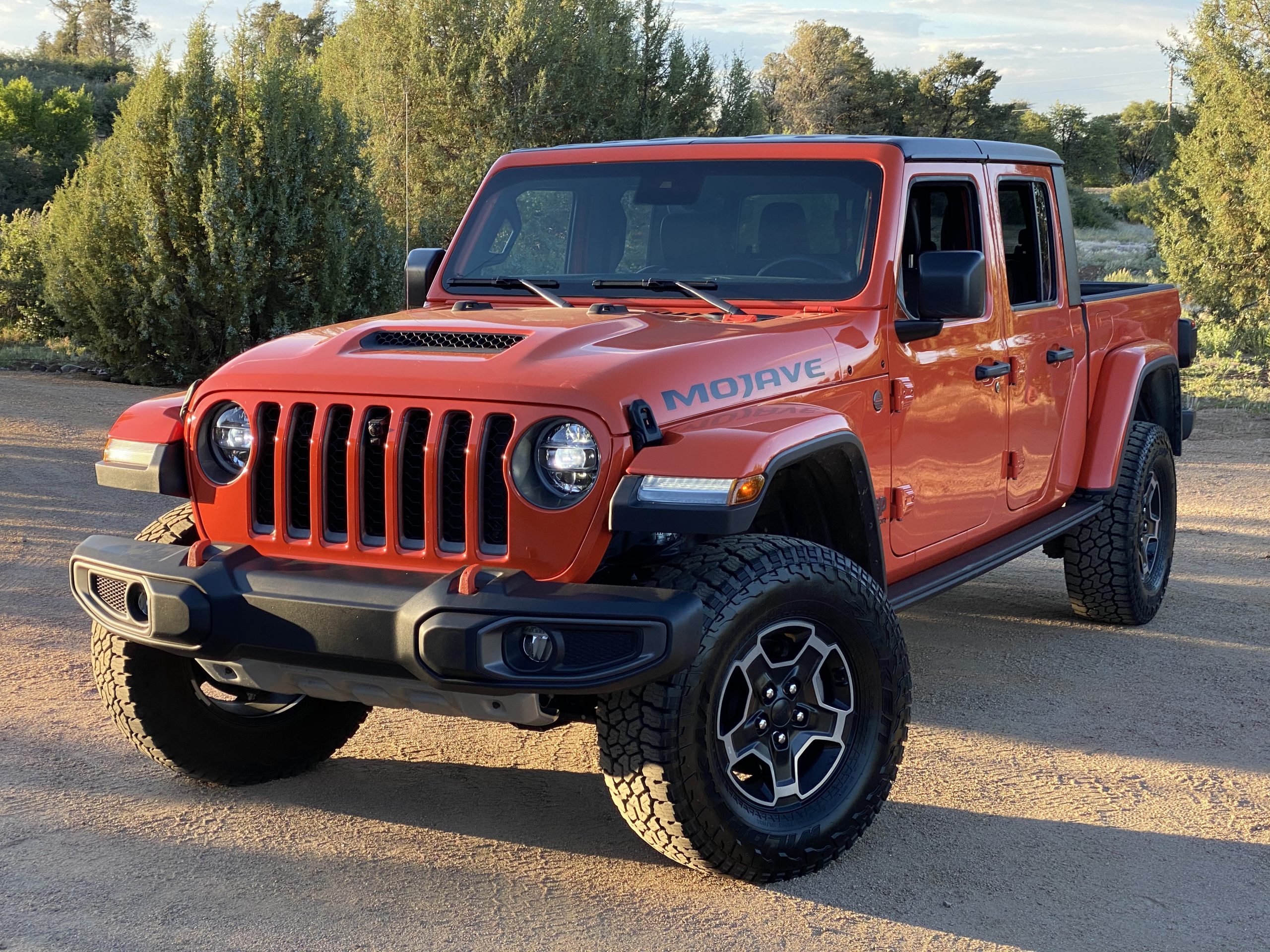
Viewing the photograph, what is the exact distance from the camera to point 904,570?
4.42 m

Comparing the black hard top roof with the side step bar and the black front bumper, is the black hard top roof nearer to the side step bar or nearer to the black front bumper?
the side step bar

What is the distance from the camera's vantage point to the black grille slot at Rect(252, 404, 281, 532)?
348 centimetres

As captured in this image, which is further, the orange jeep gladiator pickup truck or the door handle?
the door handle

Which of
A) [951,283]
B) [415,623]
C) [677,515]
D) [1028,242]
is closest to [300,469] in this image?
[415,623]

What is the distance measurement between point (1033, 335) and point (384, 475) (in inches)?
114

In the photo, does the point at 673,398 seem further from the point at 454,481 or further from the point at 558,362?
the point at 454,481

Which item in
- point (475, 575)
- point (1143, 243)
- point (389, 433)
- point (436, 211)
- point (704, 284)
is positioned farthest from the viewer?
point (1143, 243)

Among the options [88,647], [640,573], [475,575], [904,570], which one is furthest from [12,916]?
[904,570]

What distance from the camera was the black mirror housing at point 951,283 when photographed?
4066 mm

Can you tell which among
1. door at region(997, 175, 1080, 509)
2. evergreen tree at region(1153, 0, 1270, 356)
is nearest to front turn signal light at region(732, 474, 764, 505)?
door at region(997, 175, 1080, 509)

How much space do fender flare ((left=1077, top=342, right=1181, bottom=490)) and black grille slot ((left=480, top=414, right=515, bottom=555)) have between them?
3.34 m

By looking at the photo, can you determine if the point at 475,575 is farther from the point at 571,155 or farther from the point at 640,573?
the point at 571,155

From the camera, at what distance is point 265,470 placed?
3.50 meters

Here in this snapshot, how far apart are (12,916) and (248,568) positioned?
3.21 ft
